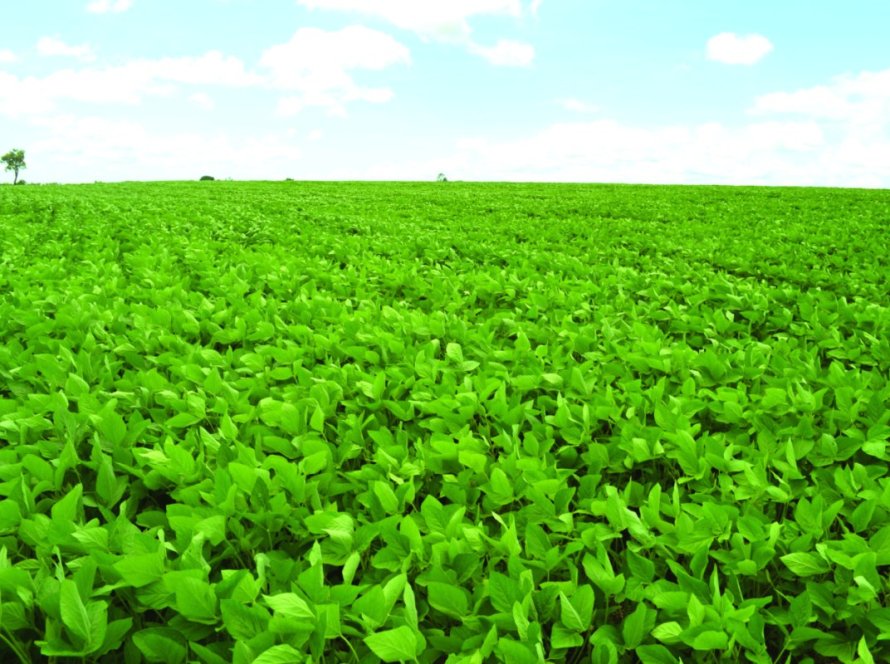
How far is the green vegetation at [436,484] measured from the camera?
1.63m

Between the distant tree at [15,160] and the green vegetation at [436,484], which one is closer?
the green vegetation at [436,484]

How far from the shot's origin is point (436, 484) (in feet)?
8.27

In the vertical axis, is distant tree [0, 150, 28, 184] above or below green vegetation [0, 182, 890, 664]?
above

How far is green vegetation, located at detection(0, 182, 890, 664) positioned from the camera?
1629 millimetres

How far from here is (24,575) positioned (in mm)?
1647

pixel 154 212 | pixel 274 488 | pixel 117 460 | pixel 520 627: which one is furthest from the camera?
pixel 154 212

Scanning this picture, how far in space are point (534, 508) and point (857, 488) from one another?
4.21ft

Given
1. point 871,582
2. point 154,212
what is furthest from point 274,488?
point 154,212

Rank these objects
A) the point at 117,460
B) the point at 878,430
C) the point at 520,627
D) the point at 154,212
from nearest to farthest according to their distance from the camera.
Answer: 1. the point at 520,627
2. the point at 117,460
3. the point at 878,430
4. the point at 154,212

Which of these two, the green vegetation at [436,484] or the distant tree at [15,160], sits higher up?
the distant tree at [15,160]

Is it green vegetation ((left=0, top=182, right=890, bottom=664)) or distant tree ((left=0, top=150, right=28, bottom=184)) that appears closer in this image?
green vegetation ((left=0, top=182, right=890, bottom=664))

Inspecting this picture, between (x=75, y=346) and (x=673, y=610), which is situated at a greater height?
(x=75, y=346)

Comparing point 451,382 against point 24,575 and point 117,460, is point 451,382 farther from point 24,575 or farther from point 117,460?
point 24,575

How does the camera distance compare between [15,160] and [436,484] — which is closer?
[436,484]
